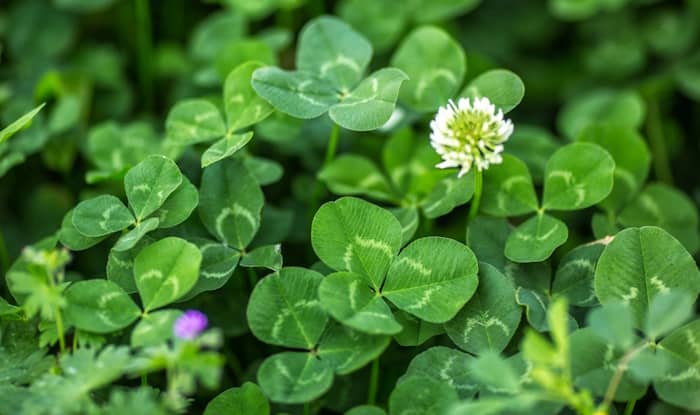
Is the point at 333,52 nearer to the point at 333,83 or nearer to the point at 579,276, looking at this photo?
the point at 333,83

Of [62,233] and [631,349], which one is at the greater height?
[62,233]

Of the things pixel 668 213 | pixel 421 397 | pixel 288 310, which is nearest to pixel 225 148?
pixel 288 310

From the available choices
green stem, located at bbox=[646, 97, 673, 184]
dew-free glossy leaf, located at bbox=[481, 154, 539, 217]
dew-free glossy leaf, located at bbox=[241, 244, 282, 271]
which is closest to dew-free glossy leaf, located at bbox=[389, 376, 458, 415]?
dew-free glossy leaf, located at bbox=[241, 244, 282, 271]

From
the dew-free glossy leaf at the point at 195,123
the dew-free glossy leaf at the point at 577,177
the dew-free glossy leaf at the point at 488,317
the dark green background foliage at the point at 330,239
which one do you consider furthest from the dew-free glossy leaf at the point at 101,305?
the dew-free glossy leaf at the point at 577,177

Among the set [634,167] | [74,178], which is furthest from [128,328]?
[634,167]

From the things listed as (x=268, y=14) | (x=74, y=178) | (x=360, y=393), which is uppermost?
(x=268, y=14)

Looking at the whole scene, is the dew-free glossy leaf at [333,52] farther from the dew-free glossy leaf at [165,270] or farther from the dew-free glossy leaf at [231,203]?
the dew-free glossy leaf at [165,270]

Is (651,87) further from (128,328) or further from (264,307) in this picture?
(128,328)
